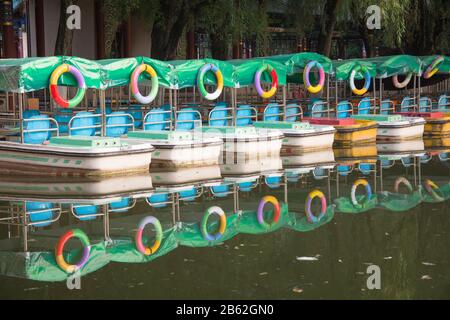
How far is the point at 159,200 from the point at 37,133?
3.85 metres

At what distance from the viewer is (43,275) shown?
28.8 ft

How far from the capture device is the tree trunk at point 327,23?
26219mm

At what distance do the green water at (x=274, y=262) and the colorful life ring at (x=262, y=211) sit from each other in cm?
24

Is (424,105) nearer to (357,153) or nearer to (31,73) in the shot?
(357,153)

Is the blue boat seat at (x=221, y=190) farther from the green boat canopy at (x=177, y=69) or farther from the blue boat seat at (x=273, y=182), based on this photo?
the green boat canopy at (x=177, y=69)

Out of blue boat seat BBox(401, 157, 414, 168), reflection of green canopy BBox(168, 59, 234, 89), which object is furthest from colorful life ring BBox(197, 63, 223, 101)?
blue boat seat BBox(401, 157, 414, 168)

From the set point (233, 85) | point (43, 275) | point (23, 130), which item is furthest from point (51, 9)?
point (43, 275)

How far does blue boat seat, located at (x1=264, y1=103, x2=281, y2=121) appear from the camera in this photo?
67.2ft

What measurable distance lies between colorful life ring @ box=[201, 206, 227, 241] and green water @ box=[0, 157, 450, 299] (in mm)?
151

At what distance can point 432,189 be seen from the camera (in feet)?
46.8

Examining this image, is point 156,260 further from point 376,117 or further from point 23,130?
point 376,117

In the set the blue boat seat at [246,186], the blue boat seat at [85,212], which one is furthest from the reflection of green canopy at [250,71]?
the blue boat seat at [85,212]

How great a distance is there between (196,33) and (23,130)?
19.3 metres

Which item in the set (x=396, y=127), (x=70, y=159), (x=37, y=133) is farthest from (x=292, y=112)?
(x=70, y=159)
